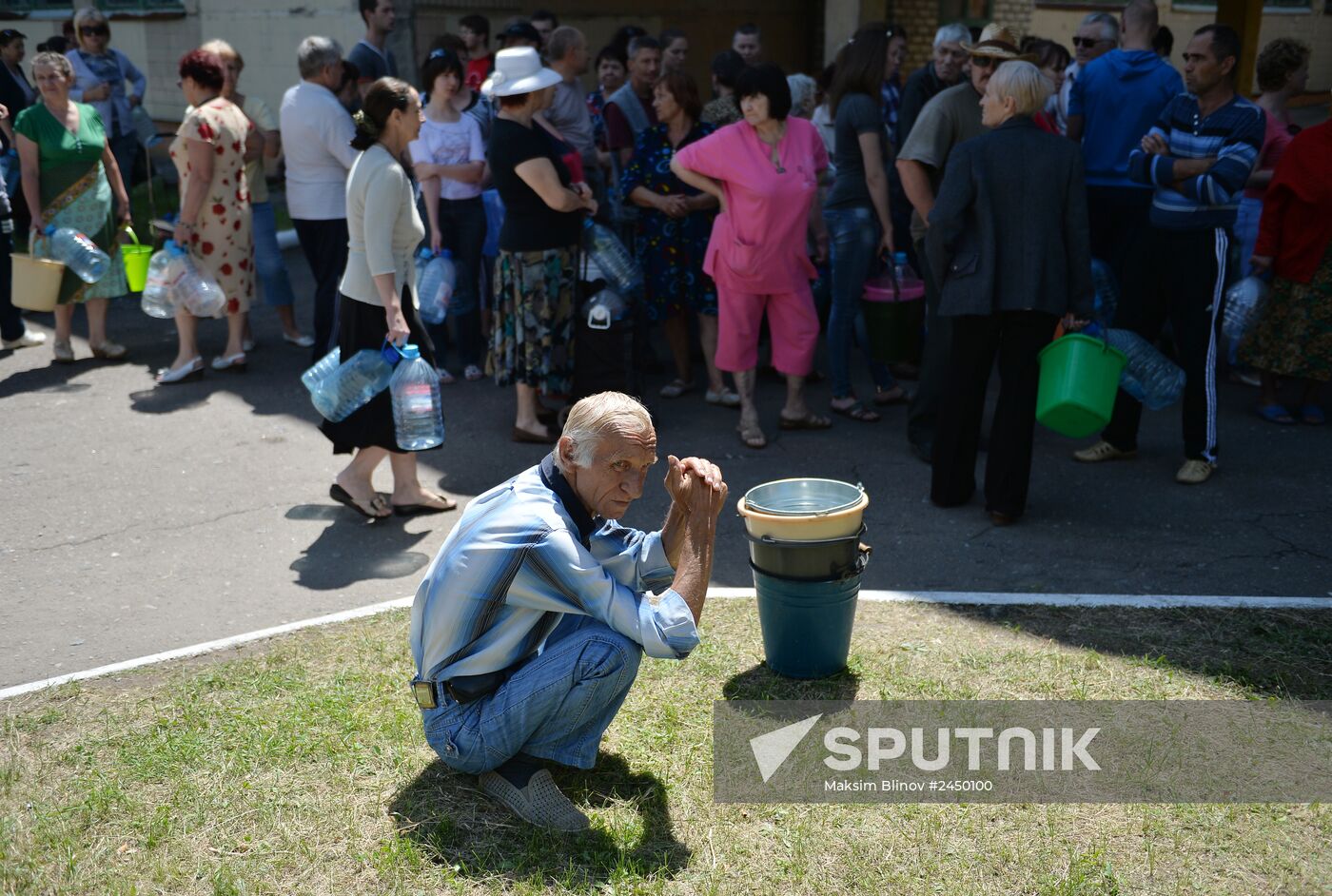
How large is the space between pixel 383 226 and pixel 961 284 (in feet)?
9.07

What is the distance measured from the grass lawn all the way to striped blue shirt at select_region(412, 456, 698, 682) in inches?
21.8

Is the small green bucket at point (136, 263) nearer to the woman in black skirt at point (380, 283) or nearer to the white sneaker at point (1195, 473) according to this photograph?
the woman in black skirt at point (380, 283)

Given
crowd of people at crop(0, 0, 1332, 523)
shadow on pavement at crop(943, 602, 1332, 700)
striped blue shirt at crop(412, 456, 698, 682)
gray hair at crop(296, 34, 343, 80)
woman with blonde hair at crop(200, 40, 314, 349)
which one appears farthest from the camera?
woman with blonde hair at crop(200, 40, 314, 349)

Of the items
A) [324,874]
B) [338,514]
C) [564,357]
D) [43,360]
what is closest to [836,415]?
[564,357]

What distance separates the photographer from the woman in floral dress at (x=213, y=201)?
8297 mm

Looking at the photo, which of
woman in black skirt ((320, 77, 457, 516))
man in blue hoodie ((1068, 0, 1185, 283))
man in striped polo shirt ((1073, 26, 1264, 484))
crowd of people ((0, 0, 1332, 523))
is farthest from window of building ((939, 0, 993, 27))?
woman in black skirt ((320, 77, 457, 516))

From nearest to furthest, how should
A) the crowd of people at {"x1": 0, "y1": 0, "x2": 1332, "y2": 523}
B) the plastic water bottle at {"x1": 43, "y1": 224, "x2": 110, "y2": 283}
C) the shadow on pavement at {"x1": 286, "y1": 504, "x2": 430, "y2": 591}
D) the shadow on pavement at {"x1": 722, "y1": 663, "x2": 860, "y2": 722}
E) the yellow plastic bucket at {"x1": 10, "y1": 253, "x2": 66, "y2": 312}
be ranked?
1. the shadow on pavement at {"x1": 722, "y1": 663, "x2": 860, "y2": 722}
2. the shadow on pavement at {"x1": 286, "y1": 504, "x2": 430, "y2": 591}
3. the crowd of people at {"x1": 0, "y1": 0, "x2": 1332, "y2": 523}
4. the yellow plastic bucket at {"x1": 10, "y1": 253, "x2": 66, "y2": 312}
5. the plastic water bottle at {"x1": 43, "y1": 224, "x2": 110, "y2": 283}

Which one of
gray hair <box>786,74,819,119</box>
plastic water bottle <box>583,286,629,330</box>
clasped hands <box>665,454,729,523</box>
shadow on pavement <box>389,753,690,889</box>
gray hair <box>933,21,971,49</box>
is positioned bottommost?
shadow on pavement <box>389,753,690,889</box>

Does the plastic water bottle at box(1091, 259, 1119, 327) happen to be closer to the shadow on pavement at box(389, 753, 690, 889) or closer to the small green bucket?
the shadow on pavement at box(389, 753, 690, 889)

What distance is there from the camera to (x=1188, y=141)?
21.7 ft

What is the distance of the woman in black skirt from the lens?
5.94 m

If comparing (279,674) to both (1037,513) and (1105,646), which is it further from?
(1037,513)

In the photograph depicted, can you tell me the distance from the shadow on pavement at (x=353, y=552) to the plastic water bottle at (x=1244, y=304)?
4.95 metres

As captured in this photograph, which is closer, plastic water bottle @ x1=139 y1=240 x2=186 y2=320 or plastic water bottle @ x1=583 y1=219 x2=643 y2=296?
plastic water bottle @ x1=583 y1=219 x2=643 y2=296
